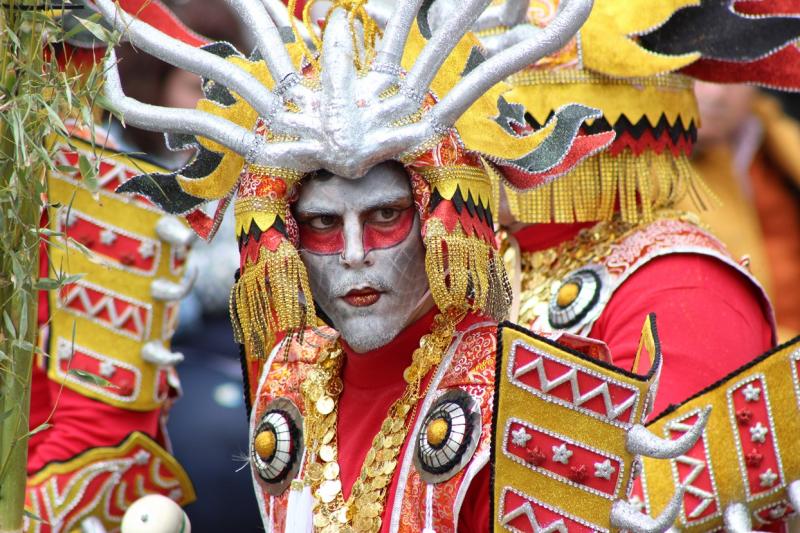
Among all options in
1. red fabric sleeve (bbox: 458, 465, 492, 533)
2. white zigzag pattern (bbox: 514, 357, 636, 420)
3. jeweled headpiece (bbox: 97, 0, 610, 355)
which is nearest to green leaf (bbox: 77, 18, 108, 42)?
jeweled headpiece (bbox: 97, 0, 610, 355)

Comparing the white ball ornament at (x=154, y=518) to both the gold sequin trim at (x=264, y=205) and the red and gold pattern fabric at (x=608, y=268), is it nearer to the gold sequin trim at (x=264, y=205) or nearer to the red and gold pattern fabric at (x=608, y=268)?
the gold sequin trim at (x=264, y=205)

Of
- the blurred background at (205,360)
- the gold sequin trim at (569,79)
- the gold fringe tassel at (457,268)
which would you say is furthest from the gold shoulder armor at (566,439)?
the blurred background at (205,360)

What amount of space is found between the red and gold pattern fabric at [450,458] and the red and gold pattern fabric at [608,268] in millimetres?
735

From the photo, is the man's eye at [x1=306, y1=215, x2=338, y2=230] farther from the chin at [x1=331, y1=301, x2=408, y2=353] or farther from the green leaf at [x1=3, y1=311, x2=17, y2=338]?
the green leaf at [x1=3, y1=311, x2=17, y2=338]

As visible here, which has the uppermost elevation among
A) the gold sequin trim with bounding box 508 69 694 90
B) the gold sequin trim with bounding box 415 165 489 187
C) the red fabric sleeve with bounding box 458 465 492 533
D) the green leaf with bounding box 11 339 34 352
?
the gold sequin trim with bounding box 508 69 694 90

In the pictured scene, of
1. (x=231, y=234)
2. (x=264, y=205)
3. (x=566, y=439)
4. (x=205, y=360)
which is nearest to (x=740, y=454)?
(x=566, y=439)

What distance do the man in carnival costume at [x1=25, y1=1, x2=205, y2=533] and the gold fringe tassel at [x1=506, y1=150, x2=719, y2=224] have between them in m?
0.92

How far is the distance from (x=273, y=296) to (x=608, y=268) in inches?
44.0

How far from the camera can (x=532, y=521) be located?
8.68ft

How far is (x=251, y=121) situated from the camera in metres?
3.03

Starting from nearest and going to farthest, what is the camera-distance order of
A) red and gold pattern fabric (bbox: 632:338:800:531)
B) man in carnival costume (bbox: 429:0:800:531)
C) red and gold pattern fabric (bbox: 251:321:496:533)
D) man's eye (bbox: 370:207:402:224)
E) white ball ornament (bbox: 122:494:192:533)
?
1. red and gold pattern fabric (bbox: 251:321:496:533)
2. man's eye (bbox: 370:207:402:224)
3. red and gold pattern fabric (bbox: 632:338:800:531)
4. white ball ornament (bbox: 122:494:192:533)
5. man in carnival costume (bbox: 429:0:800:531)

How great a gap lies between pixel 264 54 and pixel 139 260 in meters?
1.22

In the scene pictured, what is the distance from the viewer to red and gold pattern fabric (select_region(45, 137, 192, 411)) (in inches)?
156

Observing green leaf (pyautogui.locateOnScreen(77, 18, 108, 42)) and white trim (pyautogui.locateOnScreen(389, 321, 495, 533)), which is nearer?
green leaf (pyautogui.locateOnScreen(77, 18, 108, 42))
